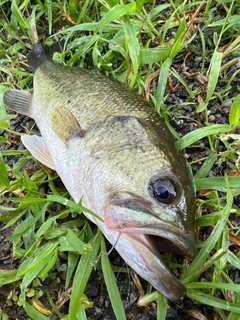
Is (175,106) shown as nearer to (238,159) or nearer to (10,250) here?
(238,159)

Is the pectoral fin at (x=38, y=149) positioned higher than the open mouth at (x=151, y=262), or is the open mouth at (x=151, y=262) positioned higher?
the pectoral fin at (x=38, y=149)

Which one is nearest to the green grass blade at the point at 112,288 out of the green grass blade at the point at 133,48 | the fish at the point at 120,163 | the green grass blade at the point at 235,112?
the fish at the point at 120,163

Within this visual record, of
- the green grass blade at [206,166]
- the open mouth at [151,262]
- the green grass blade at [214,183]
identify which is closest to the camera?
the open mouth at [151,262]

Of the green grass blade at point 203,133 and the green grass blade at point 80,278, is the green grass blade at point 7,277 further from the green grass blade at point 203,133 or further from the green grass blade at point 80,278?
the green grass blade at point 203,133

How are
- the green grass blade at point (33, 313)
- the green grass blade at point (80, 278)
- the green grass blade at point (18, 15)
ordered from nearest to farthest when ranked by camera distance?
the green grass blade at point (80, 278) → the green grass blade at point (33, 313) → the green grass blade at point (18, 15)

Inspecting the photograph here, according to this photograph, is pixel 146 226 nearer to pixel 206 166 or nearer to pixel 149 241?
pixel 149 241

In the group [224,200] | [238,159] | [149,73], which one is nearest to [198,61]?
[149,73]

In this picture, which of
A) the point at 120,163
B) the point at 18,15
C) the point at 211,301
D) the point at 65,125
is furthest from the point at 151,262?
the point at 18,15
